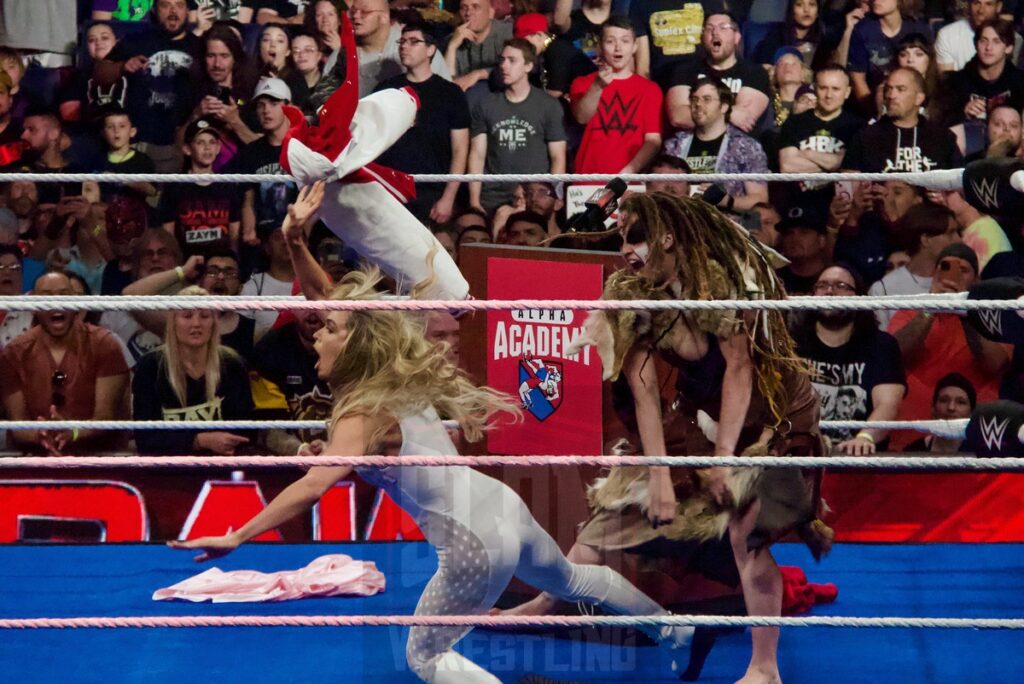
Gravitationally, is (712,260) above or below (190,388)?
above

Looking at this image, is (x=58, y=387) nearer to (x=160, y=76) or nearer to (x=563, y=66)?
(x=160, y=76)

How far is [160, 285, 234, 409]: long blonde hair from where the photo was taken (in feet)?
11.8

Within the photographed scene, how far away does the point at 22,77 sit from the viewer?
4.30 metres

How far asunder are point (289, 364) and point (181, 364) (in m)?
0.32

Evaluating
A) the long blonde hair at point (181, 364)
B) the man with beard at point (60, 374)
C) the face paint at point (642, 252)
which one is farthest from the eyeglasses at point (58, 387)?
the face paint at point (642, 252)

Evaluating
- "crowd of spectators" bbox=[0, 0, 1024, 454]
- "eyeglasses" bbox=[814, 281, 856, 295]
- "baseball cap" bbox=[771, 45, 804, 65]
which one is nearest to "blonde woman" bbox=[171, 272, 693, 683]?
"crowd of spectators" bbox=[0, 0, 1024, 454]

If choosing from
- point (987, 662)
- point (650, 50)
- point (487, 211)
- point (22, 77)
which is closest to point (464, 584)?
point (987, 662)

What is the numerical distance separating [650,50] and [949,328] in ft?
4.82

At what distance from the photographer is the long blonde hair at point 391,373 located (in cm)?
226

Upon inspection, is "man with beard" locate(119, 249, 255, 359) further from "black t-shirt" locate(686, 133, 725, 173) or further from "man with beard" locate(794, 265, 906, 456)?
"man with beard" locate(794, 265, 906, 456)

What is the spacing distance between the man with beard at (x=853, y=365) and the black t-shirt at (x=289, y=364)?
4.90 ft

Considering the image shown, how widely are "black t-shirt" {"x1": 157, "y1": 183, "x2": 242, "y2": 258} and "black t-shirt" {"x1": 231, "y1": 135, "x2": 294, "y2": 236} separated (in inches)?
2.9

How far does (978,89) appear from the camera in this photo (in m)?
4.13

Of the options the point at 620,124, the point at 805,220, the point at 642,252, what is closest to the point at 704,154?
the point at 620,124
